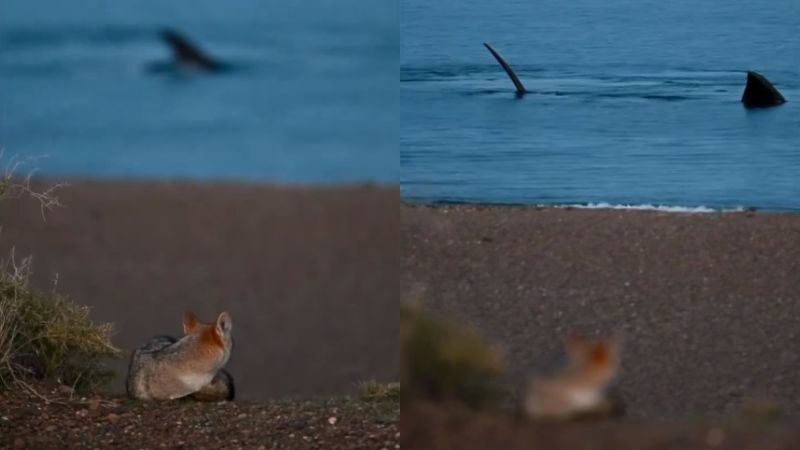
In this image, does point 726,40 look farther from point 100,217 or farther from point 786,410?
point 100,217

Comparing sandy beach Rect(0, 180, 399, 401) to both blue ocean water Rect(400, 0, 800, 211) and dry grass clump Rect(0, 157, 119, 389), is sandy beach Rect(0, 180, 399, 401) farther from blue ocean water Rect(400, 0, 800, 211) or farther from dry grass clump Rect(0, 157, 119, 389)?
blue ocean water Rect(400, 0, 800, 211)

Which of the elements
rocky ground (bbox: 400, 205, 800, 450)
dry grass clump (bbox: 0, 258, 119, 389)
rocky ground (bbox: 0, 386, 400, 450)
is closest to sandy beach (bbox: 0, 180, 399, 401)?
dry grass clump (bbox: 0, 258, 119, 389)

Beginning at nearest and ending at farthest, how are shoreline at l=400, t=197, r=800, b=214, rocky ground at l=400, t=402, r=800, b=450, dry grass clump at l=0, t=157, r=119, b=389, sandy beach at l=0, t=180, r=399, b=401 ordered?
rocky ground at l=400, t=402, r=800, b=450
shoreline at l=400, t=197, r=800, b=214
dry grass clump at l=0, t=157, r=119, b=389
sandy beach at l=0, t=180, r=399, b=401

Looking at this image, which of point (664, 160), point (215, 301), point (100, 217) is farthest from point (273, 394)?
point (100, 217)

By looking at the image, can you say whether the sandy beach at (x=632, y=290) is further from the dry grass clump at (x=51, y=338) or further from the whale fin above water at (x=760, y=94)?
the dry grass clump at (x=51, y=338)

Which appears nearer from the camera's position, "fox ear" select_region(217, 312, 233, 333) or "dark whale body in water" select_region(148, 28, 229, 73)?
"fox ear" select_region(217, 312, 233, 333)

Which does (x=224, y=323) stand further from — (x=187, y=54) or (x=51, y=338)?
(x=187, y=54)
